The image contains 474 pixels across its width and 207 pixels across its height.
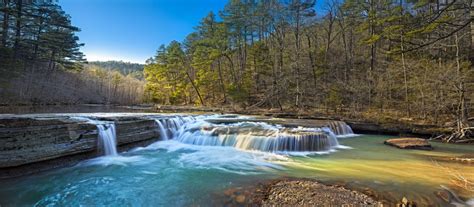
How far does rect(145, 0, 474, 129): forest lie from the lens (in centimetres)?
1142

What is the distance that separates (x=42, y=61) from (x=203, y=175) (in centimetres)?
3058

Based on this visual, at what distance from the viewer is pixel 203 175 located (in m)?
5.80

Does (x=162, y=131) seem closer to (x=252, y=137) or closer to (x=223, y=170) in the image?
(x=252, y=137)

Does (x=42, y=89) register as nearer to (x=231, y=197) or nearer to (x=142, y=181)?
(x=142, y=181)

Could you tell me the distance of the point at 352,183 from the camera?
4789 millimetres

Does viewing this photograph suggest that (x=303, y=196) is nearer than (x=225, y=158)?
Yes

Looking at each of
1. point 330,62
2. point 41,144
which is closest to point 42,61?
point 41,144

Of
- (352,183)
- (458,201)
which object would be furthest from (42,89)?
(458,201)

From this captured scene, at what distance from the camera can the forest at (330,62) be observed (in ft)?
37.5

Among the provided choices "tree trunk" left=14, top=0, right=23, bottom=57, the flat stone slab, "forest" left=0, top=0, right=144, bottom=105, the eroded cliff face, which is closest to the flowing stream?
the eroded cliff face

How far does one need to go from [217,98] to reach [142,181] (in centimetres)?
2314

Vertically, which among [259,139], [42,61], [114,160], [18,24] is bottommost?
[114,160]

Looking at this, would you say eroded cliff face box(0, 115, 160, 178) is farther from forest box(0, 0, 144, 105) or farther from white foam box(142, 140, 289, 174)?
forest box(0, 0, 144, 105)

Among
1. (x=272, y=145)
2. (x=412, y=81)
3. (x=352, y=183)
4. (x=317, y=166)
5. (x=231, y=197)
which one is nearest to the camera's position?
(x=231, y=197)
